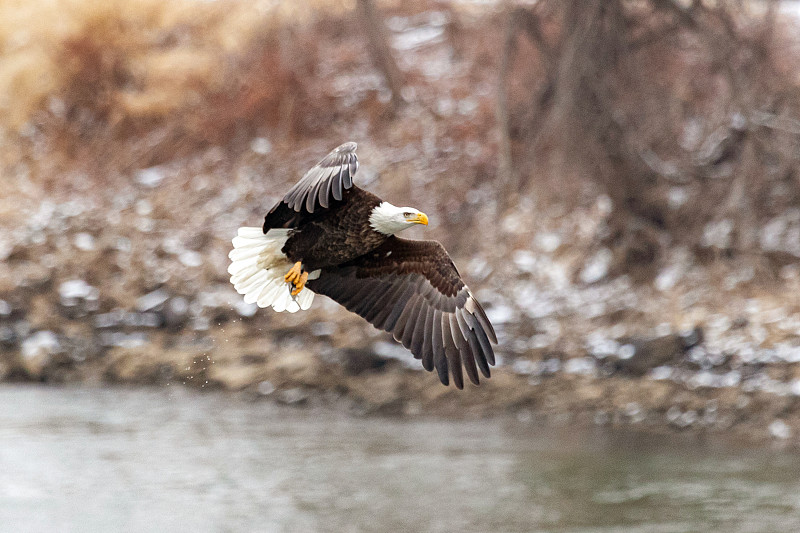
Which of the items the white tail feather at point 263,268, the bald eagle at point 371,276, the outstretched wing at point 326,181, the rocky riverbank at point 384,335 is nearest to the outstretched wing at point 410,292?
the bald eagle at point 371,276

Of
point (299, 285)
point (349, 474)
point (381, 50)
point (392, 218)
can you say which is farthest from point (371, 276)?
point (381, 50)

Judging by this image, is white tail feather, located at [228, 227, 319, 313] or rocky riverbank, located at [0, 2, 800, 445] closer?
white tail feather, located at [228, 227, 319, 313]

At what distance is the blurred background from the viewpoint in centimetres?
1230

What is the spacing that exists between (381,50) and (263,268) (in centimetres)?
1167

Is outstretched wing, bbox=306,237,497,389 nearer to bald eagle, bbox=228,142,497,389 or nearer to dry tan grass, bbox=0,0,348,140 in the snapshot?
bald eagle, bbox=228,142,497,389

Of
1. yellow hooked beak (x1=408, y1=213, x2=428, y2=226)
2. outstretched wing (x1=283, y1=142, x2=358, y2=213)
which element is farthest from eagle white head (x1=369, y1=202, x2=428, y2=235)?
outstretched wing (x1=283, y1=142, x2=358, y2=213)

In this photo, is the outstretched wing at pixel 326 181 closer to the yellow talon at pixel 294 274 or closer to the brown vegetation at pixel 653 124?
the yellow talon at pixel 294 274

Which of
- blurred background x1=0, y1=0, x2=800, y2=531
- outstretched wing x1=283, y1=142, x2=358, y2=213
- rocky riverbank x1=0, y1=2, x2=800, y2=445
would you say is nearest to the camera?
outstretched wing x1=283, y1=142, x2=358, y2=213

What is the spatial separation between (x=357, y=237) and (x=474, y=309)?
864 millimetres

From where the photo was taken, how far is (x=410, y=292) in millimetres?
6527

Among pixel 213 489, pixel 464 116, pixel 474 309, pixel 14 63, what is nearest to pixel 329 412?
pixel 213 489

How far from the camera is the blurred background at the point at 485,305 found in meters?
12.3

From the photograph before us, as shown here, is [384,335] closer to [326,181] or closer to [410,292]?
[410,292]

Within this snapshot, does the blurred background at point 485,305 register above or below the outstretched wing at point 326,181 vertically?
above
